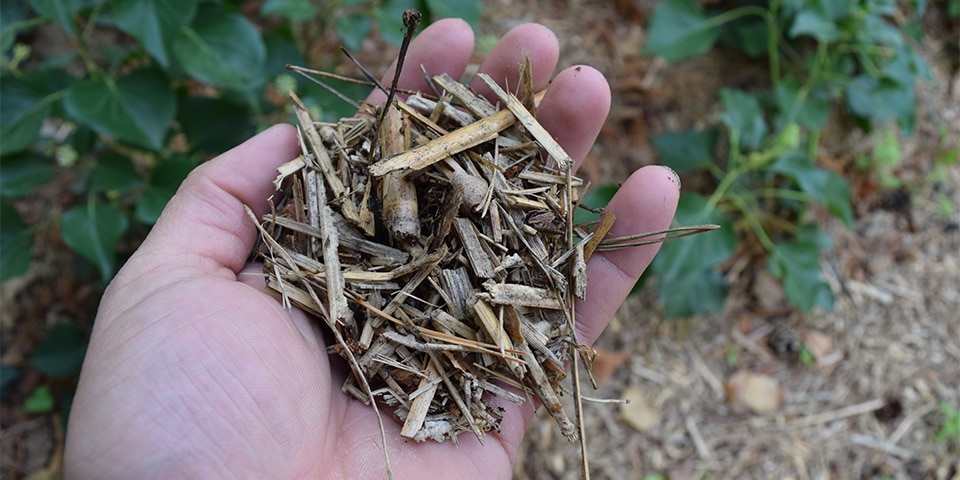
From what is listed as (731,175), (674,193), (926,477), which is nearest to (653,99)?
(731,175)

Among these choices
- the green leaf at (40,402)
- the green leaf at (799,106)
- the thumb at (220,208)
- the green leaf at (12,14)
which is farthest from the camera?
the green leaf at (799,106)

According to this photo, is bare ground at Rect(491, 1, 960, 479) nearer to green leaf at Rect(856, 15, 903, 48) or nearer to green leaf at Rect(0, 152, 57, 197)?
green leaf at Rect(856, 15, 903, 48)

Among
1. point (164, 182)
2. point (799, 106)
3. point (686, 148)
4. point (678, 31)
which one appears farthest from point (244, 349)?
point (799, 106)

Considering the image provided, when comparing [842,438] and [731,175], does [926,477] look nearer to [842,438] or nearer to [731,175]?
[842,438]

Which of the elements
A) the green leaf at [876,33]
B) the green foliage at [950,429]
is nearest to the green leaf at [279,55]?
the green leaf at [876,33]

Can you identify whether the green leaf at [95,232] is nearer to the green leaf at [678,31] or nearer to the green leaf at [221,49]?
the green leaf at [221,49]

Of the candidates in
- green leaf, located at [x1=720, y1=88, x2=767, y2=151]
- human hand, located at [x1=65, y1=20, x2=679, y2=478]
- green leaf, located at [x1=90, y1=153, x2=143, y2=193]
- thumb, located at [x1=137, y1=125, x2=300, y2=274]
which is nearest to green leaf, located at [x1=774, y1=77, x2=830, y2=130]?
green leaf, located at [x1=720, y1=88, x2=767, y2=151]
